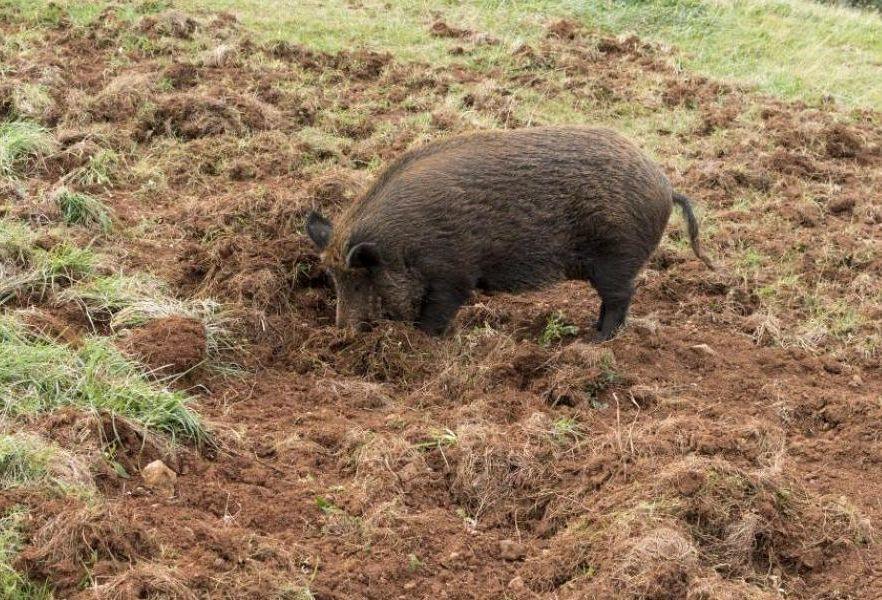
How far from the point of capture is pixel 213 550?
11.6 ft

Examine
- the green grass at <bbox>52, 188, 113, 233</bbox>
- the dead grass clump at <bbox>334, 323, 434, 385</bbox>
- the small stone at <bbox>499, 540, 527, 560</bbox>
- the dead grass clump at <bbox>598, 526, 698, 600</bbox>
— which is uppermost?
the dead grass clump at <bbox>598, 526, 698, 600</bbox>

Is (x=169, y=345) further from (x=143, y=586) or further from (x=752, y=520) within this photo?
(x=752, y=520)

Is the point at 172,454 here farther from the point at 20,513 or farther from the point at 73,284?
the point at 73,284

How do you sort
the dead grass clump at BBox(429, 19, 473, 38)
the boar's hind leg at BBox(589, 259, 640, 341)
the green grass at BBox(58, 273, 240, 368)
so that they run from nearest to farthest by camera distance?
the green grass at BBox(58, 273, 240, 368)
the boar's hind leg at BBox(589, 259, 640, 341)
the dead grass clump at BBox(429, 19, 473, 38)

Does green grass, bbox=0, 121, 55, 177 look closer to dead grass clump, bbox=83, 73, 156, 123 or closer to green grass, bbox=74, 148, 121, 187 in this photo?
green grass, bbox=74, 148, 121, 187

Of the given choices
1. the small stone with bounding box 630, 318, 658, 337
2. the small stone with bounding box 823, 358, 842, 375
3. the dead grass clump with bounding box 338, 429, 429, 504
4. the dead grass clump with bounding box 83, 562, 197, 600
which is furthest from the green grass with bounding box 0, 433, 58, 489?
the small stone with bounding box 823, 358, 842, 375

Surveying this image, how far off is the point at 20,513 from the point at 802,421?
387cm

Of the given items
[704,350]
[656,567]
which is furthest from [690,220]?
[656,567]

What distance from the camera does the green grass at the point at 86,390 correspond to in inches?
167

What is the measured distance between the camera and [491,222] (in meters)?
5.79

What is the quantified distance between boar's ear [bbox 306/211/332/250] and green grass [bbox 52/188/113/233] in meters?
1.56

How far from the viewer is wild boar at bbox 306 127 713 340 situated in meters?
5.71

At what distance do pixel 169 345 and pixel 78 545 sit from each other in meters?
1.72

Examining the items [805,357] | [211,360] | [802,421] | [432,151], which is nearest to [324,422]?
[211,360]
